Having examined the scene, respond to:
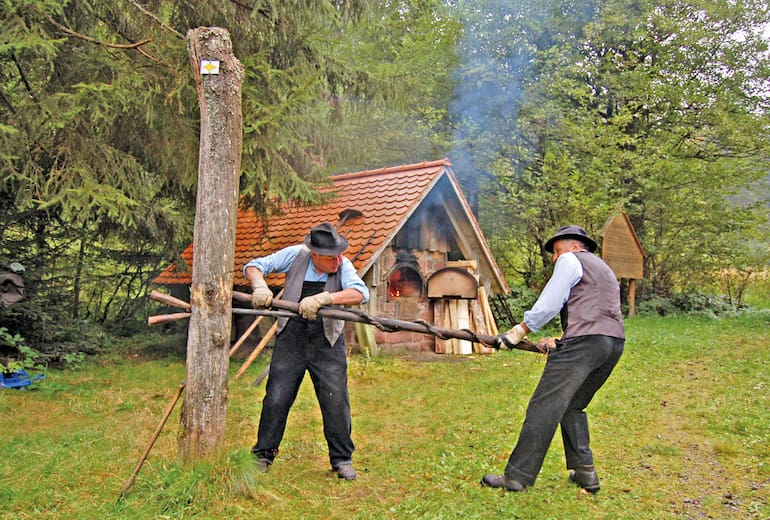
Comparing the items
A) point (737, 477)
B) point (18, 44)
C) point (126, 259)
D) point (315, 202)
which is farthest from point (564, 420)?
point (126, 259)

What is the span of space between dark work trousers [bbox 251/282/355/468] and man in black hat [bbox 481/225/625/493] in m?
1.23

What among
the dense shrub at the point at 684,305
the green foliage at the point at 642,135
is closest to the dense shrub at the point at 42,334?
the green foliage at the point at 642,135

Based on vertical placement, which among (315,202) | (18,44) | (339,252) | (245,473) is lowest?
(245,473)

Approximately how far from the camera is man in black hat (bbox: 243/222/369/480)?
15.8ft

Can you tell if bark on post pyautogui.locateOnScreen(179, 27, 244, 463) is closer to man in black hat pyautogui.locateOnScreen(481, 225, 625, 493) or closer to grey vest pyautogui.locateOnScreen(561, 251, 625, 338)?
man in black hat pyautogui.locateOnScreen(481, 225, 625, 493)

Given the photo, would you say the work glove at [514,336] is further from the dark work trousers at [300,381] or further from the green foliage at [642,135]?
the green foliage at [642,135]

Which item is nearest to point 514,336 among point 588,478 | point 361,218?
point 588,478

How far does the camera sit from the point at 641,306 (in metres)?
17.4

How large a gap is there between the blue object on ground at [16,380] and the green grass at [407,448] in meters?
0.17

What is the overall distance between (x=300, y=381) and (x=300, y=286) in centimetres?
73

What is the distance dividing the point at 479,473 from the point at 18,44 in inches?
237

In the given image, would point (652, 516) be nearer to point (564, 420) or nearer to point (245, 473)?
point (564, 420)

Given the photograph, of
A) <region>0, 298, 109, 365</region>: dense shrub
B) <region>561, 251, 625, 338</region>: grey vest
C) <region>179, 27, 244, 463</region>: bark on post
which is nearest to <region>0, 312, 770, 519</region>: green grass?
Result: <region>179, 27, 244, 463</region>: bark on post

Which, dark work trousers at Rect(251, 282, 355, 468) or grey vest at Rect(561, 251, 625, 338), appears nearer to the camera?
grey vest at Rect(561, 251, 625, 338)
